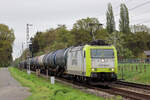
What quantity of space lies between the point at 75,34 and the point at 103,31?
295 inches

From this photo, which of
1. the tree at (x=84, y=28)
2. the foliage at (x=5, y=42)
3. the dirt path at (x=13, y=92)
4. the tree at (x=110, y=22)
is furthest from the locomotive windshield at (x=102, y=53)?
the foliage at (x=5, y=42)

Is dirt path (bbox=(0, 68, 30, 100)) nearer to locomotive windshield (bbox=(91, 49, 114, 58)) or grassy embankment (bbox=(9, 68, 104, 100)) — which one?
grassy embankment (bbox=(9, 68, 104, 100))

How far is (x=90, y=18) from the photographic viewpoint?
6944 cm

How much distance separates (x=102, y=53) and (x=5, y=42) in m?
63.3

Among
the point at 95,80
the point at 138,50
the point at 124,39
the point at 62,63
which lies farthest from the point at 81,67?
the point at 138,50

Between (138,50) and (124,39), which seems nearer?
(124,39)

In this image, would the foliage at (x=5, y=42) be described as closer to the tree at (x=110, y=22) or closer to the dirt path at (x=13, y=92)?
the tree at (x=110, y=22)

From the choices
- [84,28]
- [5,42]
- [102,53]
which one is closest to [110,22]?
[84,28]

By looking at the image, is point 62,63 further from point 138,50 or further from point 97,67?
point 138,50

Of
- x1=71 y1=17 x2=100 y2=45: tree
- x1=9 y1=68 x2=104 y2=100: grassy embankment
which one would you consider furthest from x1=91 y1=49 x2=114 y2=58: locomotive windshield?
x1=71 y1=17 x2=100 y2=45: tree

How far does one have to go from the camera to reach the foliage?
7609 centimetres

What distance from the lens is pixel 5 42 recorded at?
252ft

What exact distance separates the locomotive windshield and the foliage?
6225 centimetres

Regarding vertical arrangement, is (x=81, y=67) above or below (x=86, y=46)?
below
